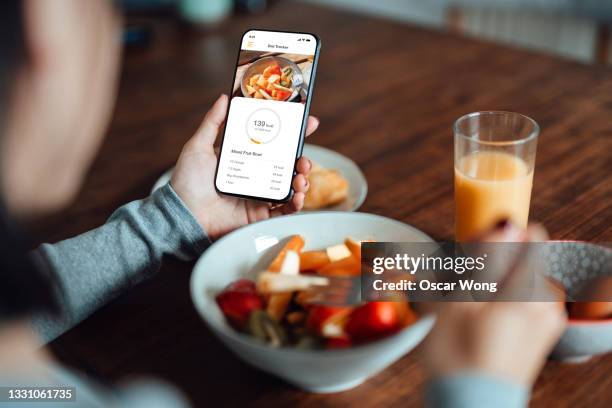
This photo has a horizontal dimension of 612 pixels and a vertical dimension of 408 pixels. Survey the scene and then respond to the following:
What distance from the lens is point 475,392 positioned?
594 mm

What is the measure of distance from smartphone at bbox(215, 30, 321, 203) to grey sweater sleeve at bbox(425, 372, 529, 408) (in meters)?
0.41

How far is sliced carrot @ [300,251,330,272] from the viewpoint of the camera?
0.82m

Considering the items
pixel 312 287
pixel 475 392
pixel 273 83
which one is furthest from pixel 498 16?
pixel 475 392

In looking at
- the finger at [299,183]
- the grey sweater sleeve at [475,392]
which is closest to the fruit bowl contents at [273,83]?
the finger at [299,183]

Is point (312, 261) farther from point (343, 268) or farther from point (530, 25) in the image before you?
point (530, 25)

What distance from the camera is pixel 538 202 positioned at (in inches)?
39.9

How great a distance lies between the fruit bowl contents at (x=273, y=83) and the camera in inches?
37.3

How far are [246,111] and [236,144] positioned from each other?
0.05 m

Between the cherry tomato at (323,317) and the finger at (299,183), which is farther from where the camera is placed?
the finger at (299,183)

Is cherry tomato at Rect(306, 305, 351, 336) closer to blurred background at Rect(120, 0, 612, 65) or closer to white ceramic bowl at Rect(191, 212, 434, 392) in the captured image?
white ceramic bowl at Rect(191, 212, 434, 392)

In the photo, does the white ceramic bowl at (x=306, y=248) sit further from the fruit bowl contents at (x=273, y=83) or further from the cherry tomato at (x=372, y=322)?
the fruit bowl contents at (x=273, y=83)

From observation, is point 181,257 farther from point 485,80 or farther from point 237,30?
point 237,30

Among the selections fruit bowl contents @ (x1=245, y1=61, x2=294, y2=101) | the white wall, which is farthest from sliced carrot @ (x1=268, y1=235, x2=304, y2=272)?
the white wall

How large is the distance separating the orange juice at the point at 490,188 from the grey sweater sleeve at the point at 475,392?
0.28 meters
